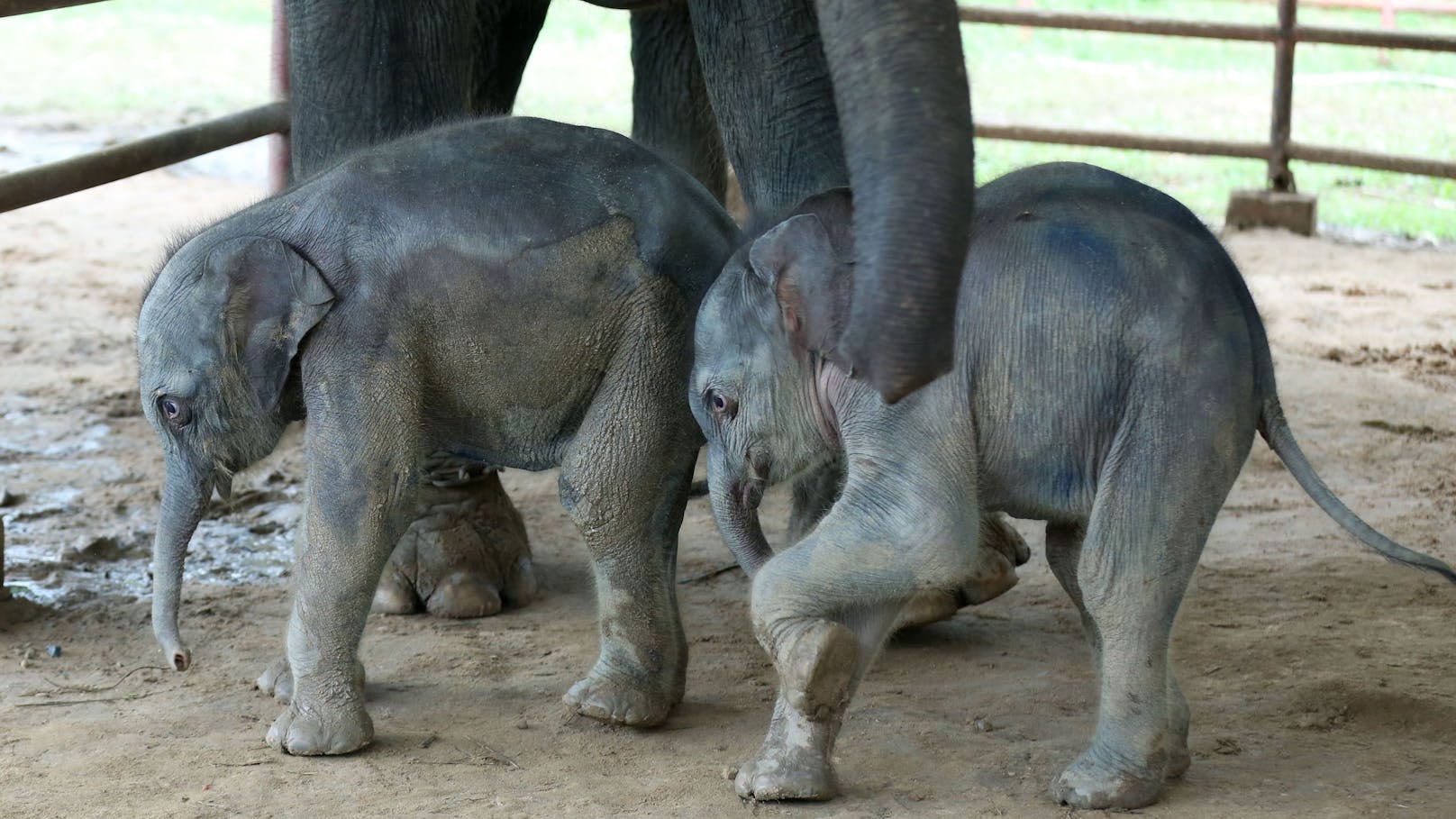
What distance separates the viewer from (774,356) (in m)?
3.01

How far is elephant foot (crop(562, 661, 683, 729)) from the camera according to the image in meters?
3.29

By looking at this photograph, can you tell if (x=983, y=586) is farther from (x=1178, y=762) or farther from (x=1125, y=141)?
(x=1125, y=141)

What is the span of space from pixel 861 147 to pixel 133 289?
5414mm

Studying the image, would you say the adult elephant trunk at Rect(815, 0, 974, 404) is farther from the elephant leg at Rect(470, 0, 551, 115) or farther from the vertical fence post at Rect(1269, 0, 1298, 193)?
the vertical fence post at Rect(1269, 0, 1298, 193)

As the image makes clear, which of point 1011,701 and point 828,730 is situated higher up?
point 828,730

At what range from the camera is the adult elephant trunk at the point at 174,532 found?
329cm

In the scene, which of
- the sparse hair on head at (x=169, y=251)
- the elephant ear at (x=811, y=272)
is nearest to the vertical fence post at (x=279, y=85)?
the sparse hair on head at (x=169, y=251)

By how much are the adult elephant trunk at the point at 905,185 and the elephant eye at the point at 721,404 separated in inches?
30.2

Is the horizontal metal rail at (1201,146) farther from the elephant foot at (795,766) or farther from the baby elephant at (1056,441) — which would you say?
the elephant foot at (795,766)

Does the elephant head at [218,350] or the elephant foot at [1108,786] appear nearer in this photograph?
the elephant foot at [1108,786]

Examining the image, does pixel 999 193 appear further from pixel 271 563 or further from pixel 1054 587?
pixel 271 563

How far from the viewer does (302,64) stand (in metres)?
4.00

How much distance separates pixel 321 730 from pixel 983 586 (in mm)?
1377

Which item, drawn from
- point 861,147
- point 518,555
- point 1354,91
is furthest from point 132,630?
point 1354,91
